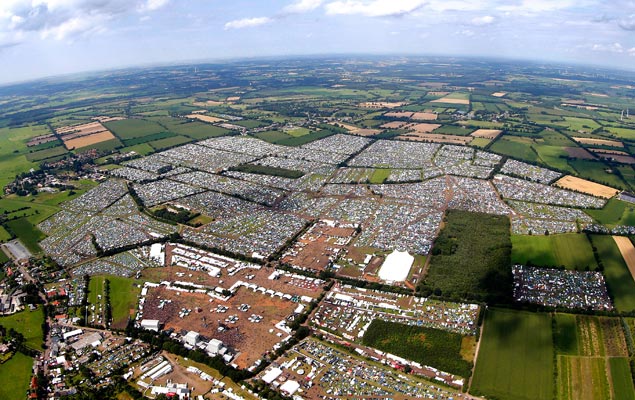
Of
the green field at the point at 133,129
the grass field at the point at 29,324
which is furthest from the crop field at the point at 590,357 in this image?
the green field at the point at 133,129

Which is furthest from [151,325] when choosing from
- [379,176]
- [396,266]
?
[379,176]

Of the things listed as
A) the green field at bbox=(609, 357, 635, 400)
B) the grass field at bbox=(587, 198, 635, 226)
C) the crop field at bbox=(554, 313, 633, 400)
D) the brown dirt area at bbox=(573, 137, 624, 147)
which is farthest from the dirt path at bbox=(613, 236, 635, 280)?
the brown dirt area at bbox=(573, 137, 624, 147)

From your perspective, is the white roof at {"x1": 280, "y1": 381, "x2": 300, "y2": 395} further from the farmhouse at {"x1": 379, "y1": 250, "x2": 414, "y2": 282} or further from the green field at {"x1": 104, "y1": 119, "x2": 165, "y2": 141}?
the green field at {"x1": 104, "y1": 119, "x2": 165, "y2": 141}

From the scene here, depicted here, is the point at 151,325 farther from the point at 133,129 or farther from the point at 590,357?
the point at 133,129

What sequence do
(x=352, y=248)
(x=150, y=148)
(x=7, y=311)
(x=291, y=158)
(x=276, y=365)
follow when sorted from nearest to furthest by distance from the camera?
(x=276, y=365)
(x=7, y=311)
(x=352, y=248)
(x=291, y=158)
(x=150, y=148)

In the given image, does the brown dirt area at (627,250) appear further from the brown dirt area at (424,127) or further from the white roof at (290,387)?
the brown dirt area at (424,127)

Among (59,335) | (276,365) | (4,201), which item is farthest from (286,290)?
(4,201)

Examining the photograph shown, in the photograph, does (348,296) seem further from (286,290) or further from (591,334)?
(591,334)
